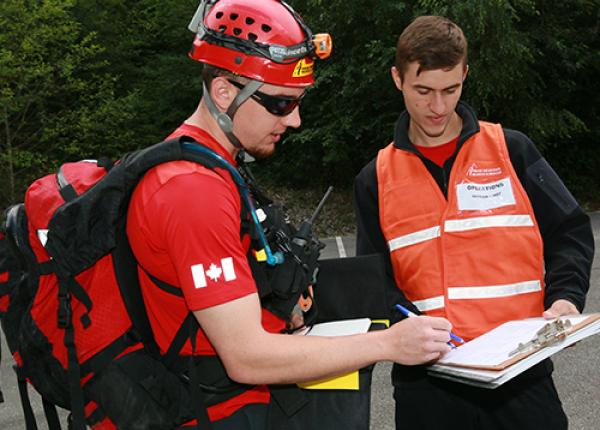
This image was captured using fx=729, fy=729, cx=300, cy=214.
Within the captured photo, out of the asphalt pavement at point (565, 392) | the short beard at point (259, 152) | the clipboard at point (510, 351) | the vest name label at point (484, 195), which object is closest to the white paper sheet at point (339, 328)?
the clipboard at point (510, 351)

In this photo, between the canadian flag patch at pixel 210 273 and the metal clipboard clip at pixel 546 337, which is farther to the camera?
the metal clipboard clip at pixel 546 337

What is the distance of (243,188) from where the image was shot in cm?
190

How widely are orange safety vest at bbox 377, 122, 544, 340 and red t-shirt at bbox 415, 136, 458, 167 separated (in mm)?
61

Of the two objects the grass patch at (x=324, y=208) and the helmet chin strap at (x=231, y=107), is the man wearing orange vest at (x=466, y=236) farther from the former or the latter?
the grass patch at (x=324, y=208)

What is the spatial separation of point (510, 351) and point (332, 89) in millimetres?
17802

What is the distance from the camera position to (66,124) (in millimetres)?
19250

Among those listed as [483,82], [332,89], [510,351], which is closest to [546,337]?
[510,351]

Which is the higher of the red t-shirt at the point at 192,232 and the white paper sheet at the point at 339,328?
the red t-shirt at the point at 192,232

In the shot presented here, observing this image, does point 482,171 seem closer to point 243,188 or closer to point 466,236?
point 466,236

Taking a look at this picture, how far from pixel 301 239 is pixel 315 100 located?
60.5 ft

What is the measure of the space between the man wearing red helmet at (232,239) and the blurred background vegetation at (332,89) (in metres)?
14.3

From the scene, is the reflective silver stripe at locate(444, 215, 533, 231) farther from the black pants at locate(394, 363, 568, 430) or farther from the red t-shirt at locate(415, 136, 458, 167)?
the black pants at locate(394, 363, 568, 430)

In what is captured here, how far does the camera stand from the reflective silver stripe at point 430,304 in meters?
2.82

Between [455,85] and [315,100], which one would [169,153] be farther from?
[315,100]
